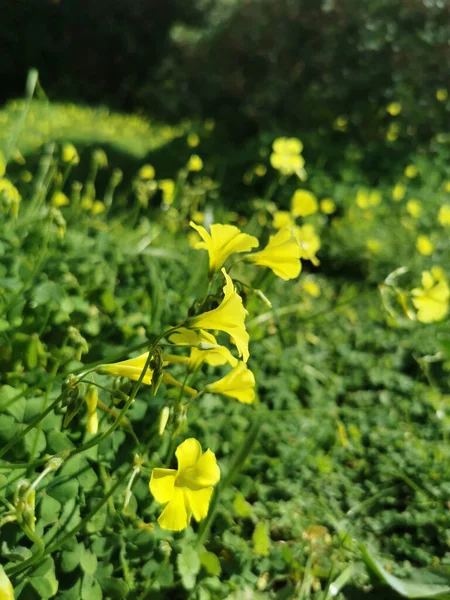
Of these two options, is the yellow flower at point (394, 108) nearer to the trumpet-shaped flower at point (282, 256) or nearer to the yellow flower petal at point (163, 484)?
the trumpet-shaped flower at point (282, 256)

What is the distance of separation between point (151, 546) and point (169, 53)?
30.9ft

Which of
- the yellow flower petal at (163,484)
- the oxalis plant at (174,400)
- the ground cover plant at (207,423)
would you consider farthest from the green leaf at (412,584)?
the yellow flower petal at (163,484)

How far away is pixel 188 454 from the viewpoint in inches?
33.1

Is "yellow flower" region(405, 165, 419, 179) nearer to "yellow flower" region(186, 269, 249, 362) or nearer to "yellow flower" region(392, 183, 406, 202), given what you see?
"yellow flower" region(392, 183, 406, 202)

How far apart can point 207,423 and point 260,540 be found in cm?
29

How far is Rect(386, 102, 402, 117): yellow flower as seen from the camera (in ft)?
16.1

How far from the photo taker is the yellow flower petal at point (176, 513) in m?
0.83

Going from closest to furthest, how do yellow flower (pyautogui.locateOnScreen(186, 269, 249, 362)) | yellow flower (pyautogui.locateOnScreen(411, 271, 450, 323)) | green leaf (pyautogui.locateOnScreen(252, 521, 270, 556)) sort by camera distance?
1. yellow flower (pyautogui.locateOnScreen(186, 269, 249, 362))
2. green leaf (pyautogui.locateOnScreen(252, 521, 270, 556))
3. yellow flower (pyautogui.locateOnScreen(411, 271, 450, 323))

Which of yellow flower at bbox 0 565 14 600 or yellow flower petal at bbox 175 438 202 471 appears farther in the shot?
yellow flower petal at bbox 175 438 202 471

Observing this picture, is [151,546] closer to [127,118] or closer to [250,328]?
[250,328]

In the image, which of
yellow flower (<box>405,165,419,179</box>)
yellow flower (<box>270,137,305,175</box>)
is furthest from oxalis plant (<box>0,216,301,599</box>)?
yellow flower (<box>405,165,419,179</box>)

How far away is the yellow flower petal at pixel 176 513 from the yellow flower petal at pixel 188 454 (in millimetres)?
34

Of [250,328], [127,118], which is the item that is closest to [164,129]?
[127,118]

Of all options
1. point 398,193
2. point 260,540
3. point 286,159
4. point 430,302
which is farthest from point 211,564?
point 398,193
